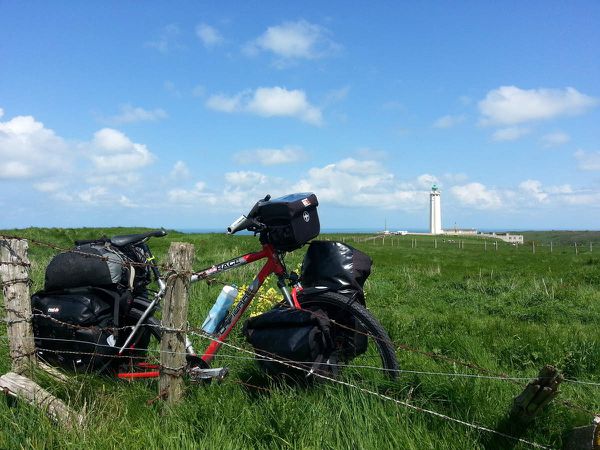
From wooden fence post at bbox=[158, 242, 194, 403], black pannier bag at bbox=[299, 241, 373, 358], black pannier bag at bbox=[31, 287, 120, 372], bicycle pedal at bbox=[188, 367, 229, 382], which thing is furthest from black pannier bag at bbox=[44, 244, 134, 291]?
black pannier bag at bbox=[299, 241, 373, 358]

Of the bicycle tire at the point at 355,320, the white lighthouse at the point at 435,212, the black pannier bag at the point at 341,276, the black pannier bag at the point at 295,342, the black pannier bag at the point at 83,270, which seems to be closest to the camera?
the black pannier bag at the point at 295,342

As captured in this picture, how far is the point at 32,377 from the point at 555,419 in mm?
3861

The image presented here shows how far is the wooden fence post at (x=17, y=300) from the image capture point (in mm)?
4029

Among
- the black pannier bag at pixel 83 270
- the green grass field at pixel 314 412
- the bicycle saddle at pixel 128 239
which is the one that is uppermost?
the bicycle saddle at pixel 128 239

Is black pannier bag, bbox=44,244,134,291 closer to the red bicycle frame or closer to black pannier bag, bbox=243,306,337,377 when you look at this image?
the red bicycle frame

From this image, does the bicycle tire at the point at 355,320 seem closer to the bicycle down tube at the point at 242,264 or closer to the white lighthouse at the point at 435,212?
the bicycle down tube at the point at 242,264

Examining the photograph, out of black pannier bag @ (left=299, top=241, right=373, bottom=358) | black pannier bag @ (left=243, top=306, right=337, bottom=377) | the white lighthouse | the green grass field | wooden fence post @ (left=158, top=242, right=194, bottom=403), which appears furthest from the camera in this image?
the white lighthouse

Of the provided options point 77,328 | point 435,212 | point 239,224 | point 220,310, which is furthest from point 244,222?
point 435,212

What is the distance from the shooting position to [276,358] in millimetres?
3758

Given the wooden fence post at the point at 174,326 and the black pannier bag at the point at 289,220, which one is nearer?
→ the wooden fence post at the point at 174,326

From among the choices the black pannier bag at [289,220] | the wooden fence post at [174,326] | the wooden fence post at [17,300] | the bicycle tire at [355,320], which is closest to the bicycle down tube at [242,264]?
the black pannier bag at [289,220]

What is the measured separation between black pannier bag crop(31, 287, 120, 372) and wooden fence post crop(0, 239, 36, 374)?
0.34 ft

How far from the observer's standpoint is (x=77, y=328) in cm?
414

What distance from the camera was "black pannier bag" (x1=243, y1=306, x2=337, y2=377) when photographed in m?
3.67
